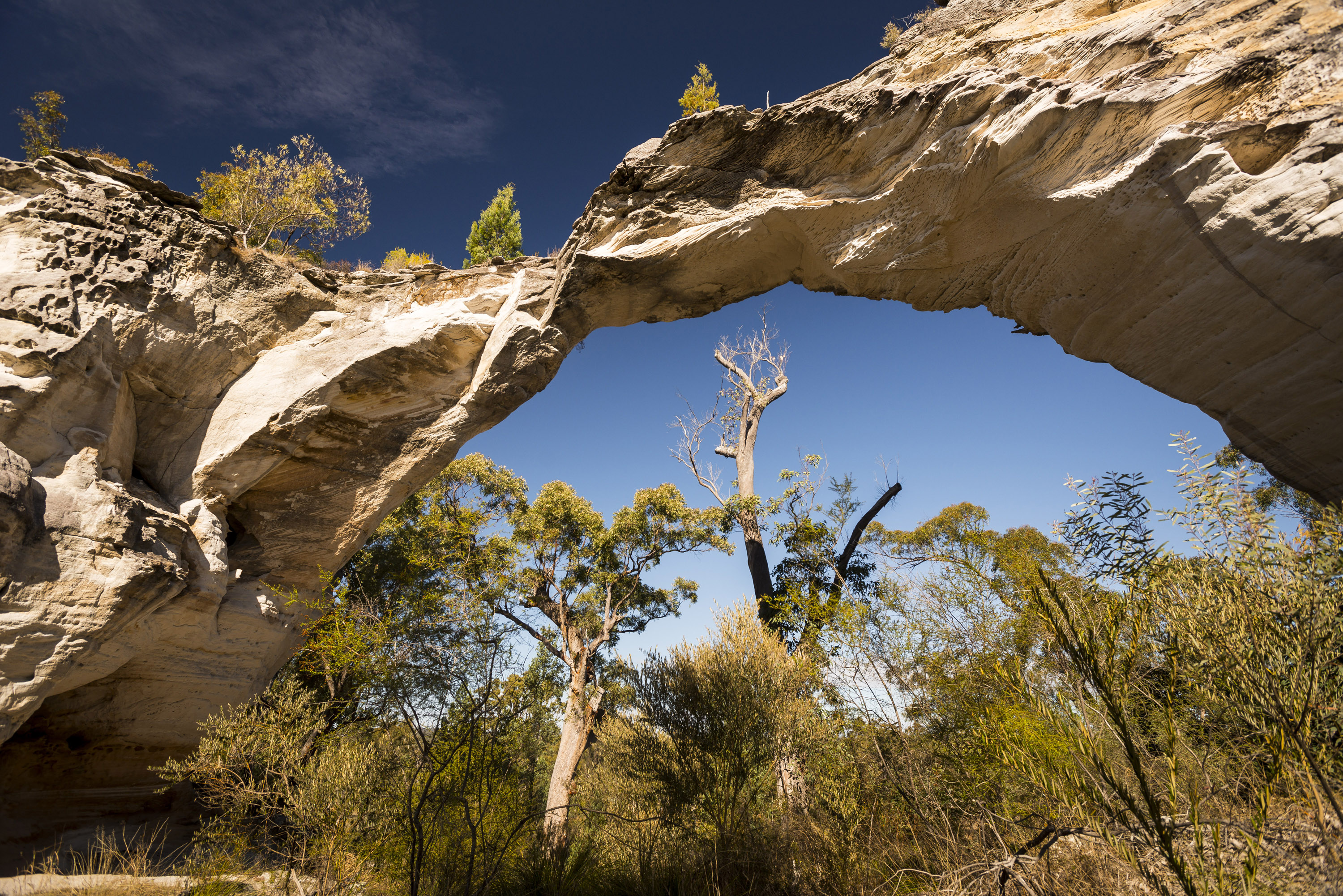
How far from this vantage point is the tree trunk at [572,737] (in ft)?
34.9

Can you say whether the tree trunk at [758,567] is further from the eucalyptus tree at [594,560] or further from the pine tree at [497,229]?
the pine tree at [497,229]

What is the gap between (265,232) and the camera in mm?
11320

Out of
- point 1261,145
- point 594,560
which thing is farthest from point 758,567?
point 1261,145

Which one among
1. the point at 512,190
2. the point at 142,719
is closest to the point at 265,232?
the point at 512,190

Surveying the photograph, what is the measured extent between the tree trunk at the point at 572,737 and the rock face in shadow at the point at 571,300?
212 inches

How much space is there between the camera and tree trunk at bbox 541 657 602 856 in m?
10.6

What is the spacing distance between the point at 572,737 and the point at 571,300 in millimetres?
8790

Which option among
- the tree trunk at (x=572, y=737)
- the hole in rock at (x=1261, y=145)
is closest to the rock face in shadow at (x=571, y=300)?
the hole in rock at (x=1261, y=145)

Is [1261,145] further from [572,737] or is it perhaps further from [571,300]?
[572,737]

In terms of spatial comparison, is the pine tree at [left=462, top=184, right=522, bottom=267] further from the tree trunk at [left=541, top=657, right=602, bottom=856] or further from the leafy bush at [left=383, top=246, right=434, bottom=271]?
the tree trunk at [left=541, top=657, right=602, bottom=856]

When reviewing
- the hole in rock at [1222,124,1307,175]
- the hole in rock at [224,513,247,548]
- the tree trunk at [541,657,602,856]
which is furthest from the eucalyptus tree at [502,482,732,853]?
the hole in rock at [1222,124,1307,175]

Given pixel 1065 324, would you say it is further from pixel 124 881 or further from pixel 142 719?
pixel 142 719

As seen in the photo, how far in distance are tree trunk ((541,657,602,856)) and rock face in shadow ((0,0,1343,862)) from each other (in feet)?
17.7

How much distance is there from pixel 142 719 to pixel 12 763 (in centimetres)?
165
